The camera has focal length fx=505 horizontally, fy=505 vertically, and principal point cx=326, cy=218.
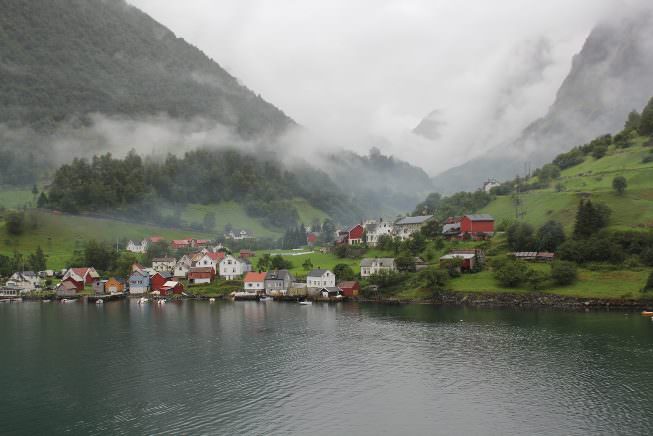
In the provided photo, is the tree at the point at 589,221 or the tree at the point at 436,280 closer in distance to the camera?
the tree at the point at 436,280

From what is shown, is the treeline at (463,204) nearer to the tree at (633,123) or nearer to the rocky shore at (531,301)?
the tree at (633,123)

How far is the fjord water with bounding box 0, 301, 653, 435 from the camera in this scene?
30.6 metres

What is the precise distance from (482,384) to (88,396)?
28369mm

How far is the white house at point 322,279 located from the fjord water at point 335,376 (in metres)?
27.4

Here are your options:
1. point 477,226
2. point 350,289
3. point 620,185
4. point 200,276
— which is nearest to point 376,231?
point 477,226

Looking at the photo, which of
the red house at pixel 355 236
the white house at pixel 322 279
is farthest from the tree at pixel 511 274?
the red house at pixel 355 236

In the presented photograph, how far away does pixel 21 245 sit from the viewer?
125562 millimetres

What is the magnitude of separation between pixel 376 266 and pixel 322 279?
1044 centimetres

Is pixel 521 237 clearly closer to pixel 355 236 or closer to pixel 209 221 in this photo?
pixel 355 236

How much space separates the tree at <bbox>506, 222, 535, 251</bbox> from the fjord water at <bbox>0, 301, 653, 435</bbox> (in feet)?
79.7

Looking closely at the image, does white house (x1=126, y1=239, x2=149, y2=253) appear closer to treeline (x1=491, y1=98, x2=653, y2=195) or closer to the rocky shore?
the rocky shore

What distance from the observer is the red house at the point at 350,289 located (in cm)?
9000

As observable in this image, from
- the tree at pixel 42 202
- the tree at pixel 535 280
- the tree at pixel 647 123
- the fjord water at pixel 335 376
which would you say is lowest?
the fjord water at pixel 335 376

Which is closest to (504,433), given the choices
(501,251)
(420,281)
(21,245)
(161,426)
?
(161,426)
